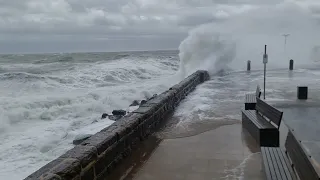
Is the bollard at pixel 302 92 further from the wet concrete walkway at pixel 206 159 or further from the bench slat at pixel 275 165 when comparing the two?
the bench slat at pixel 275 165

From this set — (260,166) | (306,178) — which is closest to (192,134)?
(260,166)

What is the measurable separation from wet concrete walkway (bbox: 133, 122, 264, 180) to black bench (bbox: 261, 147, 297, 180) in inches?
14.2

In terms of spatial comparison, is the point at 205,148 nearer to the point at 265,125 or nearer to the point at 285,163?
the point at 265,125

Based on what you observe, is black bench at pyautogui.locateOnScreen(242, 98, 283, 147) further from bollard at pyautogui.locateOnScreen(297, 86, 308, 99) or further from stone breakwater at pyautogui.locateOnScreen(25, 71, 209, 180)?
bollard at pyautogui.locateOnScreen(297, 86, 308, 99)

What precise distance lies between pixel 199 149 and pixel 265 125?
1329mm

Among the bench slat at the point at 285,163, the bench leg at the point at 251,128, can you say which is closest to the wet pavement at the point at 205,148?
the bench leg at the point at 251,128

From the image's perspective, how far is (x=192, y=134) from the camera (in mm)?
7375

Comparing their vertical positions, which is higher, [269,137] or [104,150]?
[104,150]

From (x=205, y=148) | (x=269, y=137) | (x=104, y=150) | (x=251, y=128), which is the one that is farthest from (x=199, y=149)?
(x=104, y=150)

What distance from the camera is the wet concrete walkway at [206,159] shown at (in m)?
4.97

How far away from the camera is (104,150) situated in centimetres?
490

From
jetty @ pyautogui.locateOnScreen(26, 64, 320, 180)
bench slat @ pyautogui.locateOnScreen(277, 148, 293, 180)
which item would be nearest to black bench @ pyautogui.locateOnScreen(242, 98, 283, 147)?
jetty @ pyautogui.locateOnScreen(26, 64, 320, 180)

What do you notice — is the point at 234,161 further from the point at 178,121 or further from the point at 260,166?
the point at 178,121

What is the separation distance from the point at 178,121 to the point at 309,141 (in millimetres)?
3233
